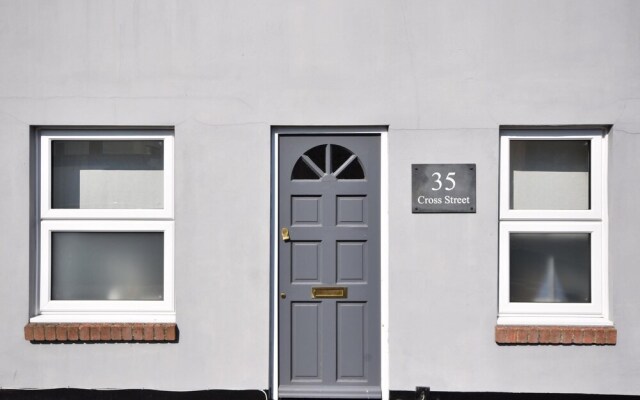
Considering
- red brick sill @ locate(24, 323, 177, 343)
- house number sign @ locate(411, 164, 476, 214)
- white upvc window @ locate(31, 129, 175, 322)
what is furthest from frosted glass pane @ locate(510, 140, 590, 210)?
red brick sill @ locate(24, 323, 177, 343)

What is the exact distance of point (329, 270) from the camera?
204 inches

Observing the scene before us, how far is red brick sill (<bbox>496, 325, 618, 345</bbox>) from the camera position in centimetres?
501

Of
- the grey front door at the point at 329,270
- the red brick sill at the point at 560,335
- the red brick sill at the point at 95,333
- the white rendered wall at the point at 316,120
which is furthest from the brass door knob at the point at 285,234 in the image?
the red brick sill at the point at 560,335

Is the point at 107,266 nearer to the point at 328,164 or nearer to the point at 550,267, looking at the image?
the point at 328,164

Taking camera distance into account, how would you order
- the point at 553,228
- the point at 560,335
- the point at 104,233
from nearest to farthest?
the point at 560,335 → the point at 553,228 → the point at 104,233

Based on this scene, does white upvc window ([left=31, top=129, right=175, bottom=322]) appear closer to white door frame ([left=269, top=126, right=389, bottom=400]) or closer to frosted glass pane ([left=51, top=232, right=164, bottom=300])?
frosted glass pane ([left=51, top=232, right=164, bottom=300])

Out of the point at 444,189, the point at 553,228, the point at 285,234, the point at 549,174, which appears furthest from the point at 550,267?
the point at 285,234

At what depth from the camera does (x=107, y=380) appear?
512 cm

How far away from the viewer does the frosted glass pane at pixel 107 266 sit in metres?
5.25

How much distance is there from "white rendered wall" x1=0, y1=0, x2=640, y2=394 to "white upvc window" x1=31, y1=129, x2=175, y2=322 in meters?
0.21

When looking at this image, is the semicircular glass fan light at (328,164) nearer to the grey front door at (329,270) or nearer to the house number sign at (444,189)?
the grey front door at (329,270)

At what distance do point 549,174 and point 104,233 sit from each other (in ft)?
13.0

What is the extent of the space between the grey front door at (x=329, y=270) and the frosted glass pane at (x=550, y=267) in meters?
1.24

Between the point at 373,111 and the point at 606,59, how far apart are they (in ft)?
6.61
